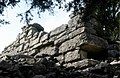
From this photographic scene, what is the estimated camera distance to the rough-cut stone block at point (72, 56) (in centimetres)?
1014

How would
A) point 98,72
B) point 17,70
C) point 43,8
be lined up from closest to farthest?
point 17,70 < point 98,72 < point 43,8

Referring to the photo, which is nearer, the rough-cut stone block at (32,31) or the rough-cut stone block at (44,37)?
the rough-cut stone block at (44,37)

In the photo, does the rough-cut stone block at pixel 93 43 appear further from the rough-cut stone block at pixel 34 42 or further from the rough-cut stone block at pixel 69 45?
the rough-cut stone block at pixel 34 42

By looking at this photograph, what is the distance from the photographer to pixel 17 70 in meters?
6.31

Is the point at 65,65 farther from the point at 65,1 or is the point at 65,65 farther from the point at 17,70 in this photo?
the point at 17,70

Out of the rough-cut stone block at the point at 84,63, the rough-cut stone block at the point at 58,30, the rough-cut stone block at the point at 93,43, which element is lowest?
the rough-cut stone block at the point at 84,63

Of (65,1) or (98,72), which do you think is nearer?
(98,72)

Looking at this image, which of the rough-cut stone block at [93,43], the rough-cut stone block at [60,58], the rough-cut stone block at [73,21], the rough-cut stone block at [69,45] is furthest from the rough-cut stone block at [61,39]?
the rough-cut stone block at [93,43]

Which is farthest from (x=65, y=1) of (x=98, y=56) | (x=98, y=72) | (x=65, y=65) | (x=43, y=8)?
(x=98, y=56)

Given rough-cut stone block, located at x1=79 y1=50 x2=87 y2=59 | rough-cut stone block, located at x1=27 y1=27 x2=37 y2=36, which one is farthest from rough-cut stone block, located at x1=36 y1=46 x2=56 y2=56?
rough-cut stone block, located at x1=27 y1=27 x2=37 y2=36

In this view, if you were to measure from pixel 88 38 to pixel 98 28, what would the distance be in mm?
1206

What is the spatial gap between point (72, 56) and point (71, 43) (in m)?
0.72

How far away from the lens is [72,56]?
10.4 meters

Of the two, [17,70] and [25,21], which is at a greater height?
[25,21]
